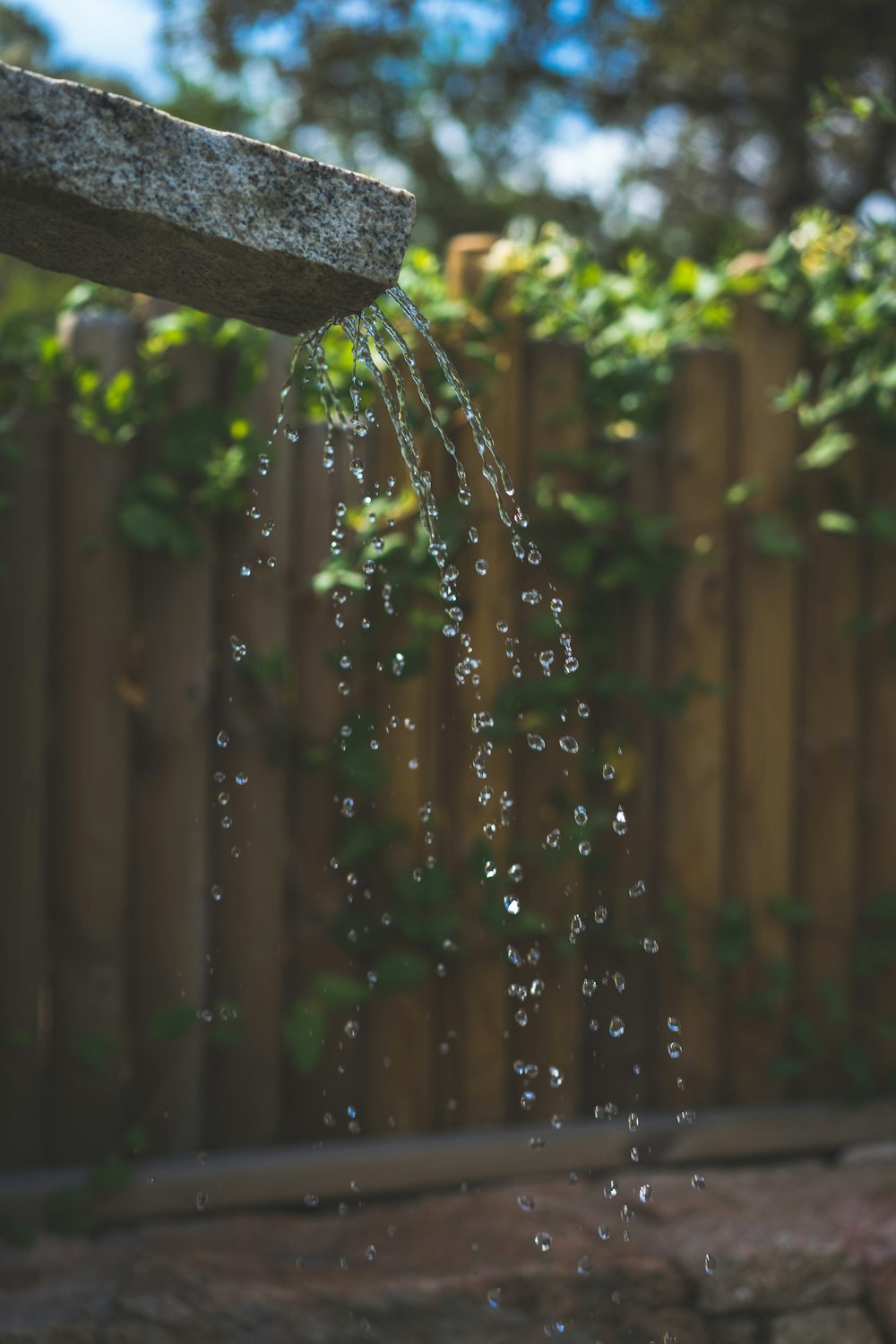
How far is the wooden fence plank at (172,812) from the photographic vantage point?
2521 mm

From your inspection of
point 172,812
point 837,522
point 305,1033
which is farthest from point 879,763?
point 172,812

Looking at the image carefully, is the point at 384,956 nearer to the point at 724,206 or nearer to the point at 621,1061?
the point at 621,1061

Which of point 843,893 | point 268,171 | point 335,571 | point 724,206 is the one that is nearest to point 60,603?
point 335,571

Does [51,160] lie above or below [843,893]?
above

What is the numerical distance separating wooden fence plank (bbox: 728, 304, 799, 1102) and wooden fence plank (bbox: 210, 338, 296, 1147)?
3.47ft

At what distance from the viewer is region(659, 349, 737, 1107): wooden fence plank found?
9.24 ft

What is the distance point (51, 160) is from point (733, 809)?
2193mm

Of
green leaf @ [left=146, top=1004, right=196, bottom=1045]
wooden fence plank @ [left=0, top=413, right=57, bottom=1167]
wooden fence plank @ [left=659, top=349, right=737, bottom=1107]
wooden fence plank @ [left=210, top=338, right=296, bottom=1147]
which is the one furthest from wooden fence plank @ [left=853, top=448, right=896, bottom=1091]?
wooden fence plank @ [left=0, top=413, right=57, bottom=1167]

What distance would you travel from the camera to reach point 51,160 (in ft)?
3.74

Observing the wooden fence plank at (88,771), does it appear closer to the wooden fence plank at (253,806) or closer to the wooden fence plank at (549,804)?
the wooden fence plank at (253,806)

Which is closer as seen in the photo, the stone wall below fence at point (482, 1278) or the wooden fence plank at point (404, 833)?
the stone wall below fence at point (482, 1278)

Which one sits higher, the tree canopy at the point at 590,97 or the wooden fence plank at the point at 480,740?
the tree canopy at the point at 590,97

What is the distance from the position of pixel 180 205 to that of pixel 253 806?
1583 millimetres

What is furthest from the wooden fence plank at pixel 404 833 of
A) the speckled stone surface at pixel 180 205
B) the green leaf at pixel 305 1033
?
the speckled stone surface at pixel 180 205
